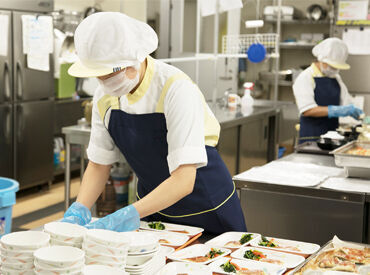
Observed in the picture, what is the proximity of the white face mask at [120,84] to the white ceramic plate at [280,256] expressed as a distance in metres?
0.66

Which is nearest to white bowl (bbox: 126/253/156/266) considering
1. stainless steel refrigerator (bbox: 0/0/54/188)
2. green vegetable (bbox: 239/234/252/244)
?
green vegetable (bbox: 239/234/252/244)

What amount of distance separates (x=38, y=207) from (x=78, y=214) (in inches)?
140

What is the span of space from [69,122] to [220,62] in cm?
185

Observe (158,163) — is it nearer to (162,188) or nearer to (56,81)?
(162,188)

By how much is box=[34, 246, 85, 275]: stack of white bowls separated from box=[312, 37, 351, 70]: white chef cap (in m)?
3.61

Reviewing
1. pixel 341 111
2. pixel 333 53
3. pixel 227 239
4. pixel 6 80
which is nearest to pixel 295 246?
pixel 227 239

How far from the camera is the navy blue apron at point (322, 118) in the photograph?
466 centimetres

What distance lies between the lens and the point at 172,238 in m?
1.91

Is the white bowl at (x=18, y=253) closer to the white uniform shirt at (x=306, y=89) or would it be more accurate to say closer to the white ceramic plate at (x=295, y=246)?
the white ceramic plate at (x=295, y=246)

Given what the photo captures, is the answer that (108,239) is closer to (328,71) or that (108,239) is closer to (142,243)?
(142,243)

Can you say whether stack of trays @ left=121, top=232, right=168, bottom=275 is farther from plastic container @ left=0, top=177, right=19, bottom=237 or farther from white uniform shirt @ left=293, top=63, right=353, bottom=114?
white uniform shirt @ left=293, top=63, right=353, bottom=114

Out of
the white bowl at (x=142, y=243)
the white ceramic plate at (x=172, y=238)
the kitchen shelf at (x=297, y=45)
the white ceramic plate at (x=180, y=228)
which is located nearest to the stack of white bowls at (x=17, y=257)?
the white bowl at (x=142, y=243)

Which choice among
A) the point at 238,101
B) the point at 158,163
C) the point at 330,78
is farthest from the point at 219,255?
the point at 238,101

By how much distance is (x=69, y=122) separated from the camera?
248 inches
